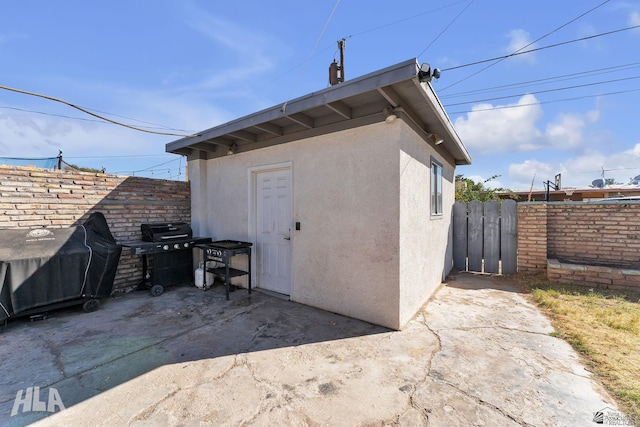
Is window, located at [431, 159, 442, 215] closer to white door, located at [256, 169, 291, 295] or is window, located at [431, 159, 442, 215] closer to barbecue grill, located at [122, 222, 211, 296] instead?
white door, located at [256, 169, 291, 295]

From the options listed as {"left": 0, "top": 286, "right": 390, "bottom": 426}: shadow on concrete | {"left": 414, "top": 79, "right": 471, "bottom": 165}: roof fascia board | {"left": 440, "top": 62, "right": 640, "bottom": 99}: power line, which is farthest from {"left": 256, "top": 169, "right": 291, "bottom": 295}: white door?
{"left": 440, "top": 62, "right": 640, "bottom": 99}: power line

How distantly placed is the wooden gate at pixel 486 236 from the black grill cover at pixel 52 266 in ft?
24.7

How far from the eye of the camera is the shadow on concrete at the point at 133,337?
7.92 ft

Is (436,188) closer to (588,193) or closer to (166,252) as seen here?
(166,252)

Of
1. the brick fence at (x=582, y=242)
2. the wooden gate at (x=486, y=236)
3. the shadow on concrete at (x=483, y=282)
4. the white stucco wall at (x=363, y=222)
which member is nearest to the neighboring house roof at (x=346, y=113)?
the white stucco wall at (x=363, y=222)

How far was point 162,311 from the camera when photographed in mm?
4172

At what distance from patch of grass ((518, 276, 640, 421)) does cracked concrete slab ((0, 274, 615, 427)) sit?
15 cm

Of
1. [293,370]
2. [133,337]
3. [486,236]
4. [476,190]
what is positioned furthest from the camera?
[476,190]

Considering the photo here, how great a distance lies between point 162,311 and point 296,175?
3.07m

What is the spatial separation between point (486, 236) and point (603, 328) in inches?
130

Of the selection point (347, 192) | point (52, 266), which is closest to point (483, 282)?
point (347, 192)

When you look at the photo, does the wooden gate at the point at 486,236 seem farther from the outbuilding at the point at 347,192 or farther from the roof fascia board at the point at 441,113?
the outbuilding at the point at 347,192

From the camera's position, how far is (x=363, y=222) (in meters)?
3.73

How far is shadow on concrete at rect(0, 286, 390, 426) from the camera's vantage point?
7.92 ft
